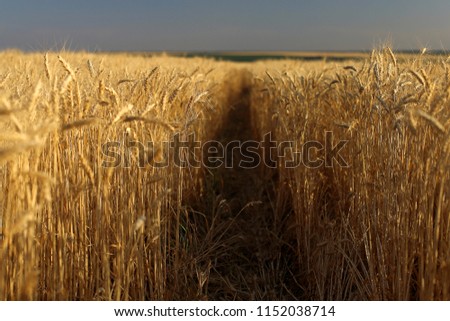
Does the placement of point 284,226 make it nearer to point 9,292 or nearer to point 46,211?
point 46,211

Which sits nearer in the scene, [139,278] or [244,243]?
[139,278]

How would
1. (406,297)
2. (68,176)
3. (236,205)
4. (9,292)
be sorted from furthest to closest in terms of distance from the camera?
(236,205), (68,176), (406,297), (9,292)

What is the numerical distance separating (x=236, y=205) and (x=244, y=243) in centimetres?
79

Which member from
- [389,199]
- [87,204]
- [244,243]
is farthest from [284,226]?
[87,204]

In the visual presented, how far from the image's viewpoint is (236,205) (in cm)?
377

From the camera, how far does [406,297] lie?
5.35 ft

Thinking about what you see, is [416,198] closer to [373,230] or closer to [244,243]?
[373,230]

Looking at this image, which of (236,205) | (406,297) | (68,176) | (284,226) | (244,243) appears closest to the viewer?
(406,297)

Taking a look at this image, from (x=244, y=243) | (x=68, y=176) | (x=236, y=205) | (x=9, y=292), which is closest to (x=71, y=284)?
(x=9, y=292)
